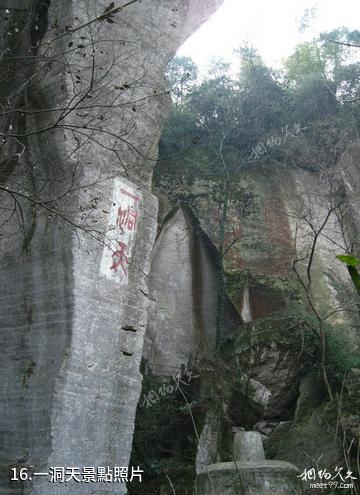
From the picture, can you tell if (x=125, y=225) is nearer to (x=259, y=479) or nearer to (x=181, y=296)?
(x=259, y=479)

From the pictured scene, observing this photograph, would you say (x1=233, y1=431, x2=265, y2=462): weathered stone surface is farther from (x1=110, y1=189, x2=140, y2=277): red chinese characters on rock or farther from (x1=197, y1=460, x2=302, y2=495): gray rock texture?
(x1=110, y1=189, x2=140, y2=277): red chinese characters on rock

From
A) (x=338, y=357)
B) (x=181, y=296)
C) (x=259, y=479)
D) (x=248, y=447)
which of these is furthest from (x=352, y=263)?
(x=181, y=296)

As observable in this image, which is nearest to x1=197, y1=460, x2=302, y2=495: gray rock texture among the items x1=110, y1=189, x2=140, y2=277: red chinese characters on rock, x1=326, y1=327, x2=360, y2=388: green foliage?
x1=110, y1=189, x2=140, y2=277: red chinese characters on rock

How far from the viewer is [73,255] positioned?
4934 mm

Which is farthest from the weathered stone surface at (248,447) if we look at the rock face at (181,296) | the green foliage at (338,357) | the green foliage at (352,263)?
the green foliage at (352,263)

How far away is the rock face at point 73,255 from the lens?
4.59m

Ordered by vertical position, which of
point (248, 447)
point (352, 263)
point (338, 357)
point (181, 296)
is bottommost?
point (248, 447)

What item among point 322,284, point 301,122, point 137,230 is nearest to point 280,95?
point 301,122

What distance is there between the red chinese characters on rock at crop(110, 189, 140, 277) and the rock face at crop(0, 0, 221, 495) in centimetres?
2

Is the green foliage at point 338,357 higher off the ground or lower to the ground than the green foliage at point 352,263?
higher

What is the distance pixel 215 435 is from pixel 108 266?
321 centimetres

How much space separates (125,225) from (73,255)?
2.60 ft

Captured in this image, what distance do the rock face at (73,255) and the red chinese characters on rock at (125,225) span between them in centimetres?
2

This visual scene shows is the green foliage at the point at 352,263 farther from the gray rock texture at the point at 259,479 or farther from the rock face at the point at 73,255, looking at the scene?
the gray rock texture at the point at 259,479
